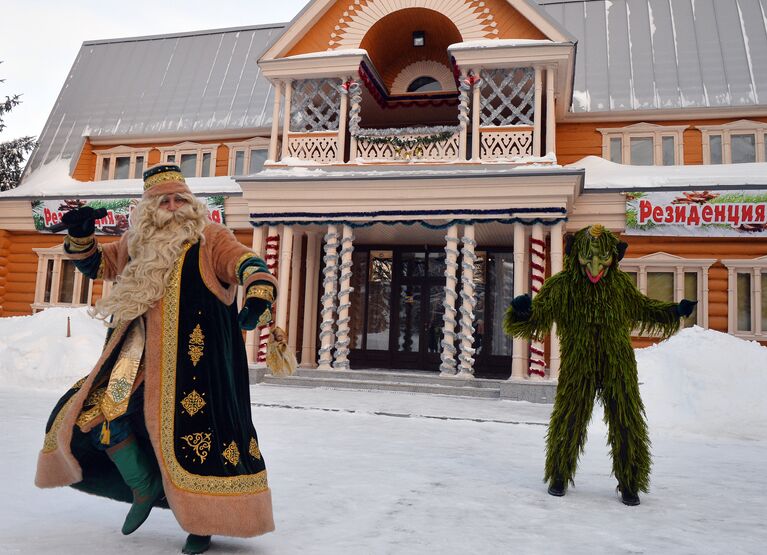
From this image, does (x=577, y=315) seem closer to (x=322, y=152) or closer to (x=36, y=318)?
(x=322, y=152)

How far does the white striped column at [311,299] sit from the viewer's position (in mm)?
13359

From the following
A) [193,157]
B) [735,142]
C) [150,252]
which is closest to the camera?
[150,252]

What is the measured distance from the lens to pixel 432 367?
44.9 feet

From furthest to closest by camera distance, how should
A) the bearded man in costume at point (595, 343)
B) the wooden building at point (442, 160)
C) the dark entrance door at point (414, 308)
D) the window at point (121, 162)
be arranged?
the window at point (121, 162) < the dark entrance door at point (414, 308) < the wooden building at point (442, 160) < the bearded man in costume at point (595, 343)

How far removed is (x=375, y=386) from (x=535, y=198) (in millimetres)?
4505

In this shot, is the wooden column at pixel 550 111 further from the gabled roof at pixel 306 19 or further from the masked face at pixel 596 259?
the masked face at pixel 596 259

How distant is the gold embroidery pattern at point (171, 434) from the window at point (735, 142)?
13.7 m

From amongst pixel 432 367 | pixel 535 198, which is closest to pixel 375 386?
pixel 432 367

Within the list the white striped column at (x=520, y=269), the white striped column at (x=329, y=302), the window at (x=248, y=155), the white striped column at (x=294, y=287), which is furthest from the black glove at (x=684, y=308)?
the window at (x=248, y=155)

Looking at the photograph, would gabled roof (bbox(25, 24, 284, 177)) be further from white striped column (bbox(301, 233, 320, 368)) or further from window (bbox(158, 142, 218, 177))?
white striped column (bbox(301, 233, 320, 368))

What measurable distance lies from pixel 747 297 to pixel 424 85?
8.65 meters

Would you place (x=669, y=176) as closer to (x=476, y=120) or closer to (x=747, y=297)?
(x=747, y=297)

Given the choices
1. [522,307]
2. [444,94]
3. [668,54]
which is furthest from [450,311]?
[668,54]

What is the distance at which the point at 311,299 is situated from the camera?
13492 mm
